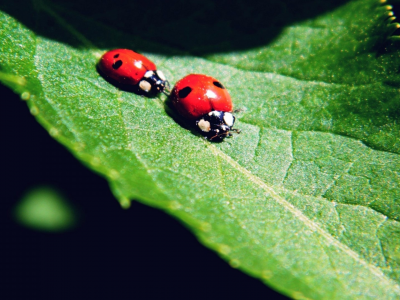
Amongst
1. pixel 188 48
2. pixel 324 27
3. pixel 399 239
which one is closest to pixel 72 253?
pixel 188 48

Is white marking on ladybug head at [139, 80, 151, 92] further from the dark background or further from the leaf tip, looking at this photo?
the leaf tip

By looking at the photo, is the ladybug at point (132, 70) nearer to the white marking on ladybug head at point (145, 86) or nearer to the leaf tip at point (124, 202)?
the white marking on ladybug head at point (145, 86)

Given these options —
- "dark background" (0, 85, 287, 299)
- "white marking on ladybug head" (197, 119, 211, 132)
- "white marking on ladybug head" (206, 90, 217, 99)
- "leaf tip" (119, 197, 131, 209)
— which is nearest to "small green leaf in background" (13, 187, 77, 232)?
"dark background" (0, 85, 287, 299)

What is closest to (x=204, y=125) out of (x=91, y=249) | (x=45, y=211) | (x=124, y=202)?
(x=124, y=202)

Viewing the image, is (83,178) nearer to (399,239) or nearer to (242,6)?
(242,6)

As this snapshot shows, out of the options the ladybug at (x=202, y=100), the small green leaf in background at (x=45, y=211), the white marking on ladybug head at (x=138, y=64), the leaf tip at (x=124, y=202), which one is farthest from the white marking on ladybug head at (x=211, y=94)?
the small green leaf in background at (x=45, y=211)

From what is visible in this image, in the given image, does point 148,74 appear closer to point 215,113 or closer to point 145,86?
point 145,86
